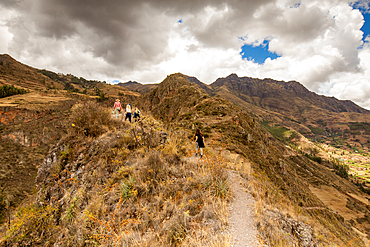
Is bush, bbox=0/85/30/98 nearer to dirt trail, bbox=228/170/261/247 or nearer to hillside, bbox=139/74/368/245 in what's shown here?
hillside, bbox=139/74/368/245

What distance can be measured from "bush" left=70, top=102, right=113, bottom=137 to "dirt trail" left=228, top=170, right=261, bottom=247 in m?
6.95

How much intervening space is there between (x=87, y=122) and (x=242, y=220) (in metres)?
8.02

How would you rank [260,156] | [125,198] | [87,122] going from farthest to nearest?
1. [260,156]
2. [87,122]
3. [125,198]

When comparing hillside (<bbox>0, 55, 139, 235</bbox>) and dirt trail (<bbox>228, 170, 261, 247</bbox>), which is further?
hillside (<bbox>0, 55, 139, 235</bbox>)

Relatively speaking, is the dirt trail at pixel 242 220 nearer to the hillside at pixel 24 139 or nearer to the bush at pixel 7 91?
the hillside at pixel 24 139

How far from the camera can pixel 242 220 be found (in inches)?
151

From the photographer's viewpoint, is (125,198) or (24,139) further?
(24,139)

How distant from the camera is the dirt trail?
10.8 feet

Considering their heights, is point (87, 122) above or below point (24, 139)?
above

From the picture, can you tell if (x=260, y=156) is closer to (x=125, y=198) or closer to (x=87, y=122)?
(x=125, y=198)

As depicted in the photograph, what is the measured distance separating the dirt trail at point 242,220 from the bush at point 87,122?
6948 mm

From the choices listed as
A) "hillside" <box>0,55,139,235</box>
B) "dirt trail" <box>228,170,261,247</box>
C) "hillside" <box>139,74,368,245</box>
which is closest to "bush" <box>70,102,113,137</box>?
"dirt trail" <box>228,170,261,247</box>

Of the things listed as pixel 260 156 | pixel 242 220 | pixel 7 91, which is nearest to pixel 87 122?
pixel 242 220

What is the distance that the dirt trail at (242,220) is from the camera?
10.8ft
